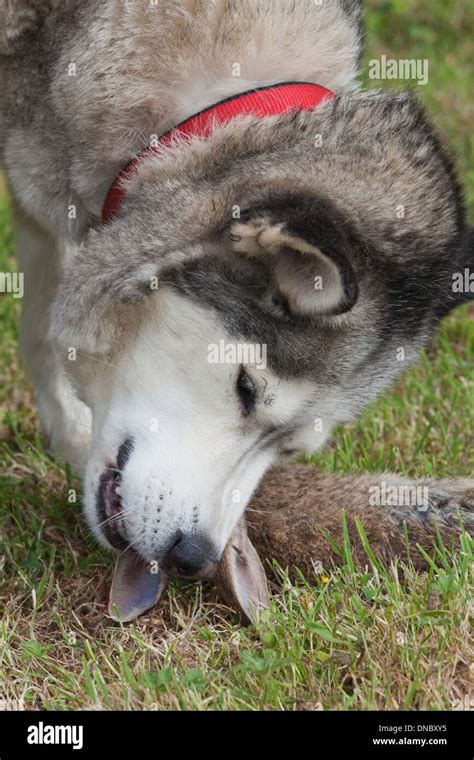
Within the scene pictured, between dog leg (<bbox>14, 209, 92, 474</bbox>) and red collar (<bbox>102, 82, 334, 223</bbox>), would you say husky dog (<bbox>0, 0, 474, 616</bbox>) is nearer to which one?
red collar (<bbox>102, 82, 334, 223</bbox>)

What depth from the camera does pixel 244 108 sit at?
3217 millimetres

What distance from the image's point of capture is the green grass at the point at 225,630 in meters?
2.70

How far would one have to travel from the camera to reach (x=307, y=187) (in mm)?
2926

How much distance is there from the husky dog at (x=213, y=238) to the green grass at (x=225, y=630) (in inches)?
10.1

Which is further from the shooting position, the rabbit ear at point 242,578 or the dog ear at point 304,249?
the rabbit ear at point 242,578

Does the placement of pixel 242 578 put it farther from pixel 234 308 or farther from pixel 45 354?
pixel 45 354

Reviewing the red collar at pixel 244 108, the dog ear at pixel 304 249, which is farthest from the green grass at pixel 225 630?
the red collar at pixel 244 108

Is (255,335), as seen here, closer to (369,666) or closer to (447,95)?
(369,666)

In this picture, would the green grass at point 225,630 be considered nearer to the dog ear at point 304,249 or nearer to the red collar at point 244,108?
the dog ear at point 304,249

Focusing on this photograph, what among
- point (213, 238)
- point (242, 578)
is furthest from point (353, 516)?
point (213, 238)

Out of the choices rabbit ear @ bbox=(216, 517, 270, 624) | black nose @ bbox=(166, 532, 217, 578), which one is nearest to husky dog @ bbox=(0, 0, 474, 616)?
black nose @ bbox=(166, 532, 217, 578)

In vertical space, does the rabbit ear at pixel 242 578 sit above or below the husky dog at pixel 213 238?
below

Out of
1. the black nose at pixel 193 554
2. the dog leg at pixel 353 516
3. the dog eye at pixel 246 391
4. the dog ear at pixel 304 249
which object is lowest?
the black nose at pixel 193 554

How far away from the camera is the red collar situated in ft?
10.5
